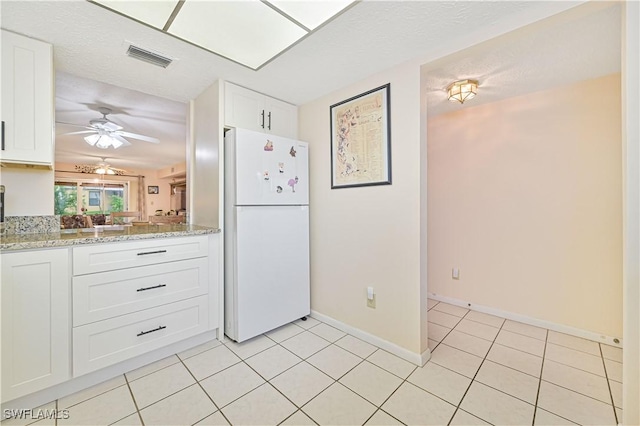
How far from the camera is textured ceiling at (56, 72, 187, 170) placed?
8.19ft

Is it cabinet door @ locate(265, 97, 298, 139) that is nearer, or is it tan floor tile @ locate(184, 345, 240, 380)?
tan floor tile @ locate(184, 345, 240, 380)

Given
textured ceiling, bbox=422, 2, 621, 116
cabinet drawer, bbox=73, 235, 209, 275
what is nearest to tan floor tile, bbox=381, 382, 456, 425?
cabinet drawer, bbox=73, 235, 209, 275

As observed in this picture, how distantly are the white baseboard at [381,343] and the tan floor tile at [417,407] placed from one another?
0.26 m

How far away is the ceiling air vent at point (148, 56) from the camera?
5.47 ft

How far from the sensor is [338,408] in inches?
54.1

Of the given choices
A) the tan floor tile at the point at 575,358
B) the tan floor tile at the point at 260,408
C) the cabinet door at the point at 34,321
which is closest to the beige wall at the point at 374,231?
the tan floor tile at the point at 260,408

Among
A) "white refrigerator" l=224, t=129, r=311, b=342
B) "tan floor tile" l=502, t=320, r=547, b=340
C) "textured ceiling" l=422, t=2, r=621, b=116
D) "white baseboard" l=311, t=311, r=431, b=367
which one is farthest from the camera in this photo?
"tan floor tile" l=502, t=320, r=547, b=340

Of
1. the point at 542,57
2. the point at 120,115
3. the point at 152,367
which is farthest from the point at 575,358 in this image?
the point at 120,115

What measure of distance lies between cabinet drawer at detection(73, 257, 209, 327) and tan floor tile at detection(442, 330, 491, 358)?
198cm

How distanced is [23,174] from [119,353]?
1366 mm

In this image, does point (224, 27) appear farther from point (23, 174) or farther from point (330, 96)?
point (23, 174)

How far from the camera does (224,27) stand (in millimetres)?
1465

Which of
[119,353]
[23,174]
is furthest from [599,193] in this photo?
[23,174]

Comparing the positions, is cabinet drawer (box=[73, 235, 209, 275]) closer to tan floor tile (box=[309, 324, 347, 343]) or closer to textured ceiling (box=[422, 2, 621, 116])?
tan floor tile (box=[309, 324, 347, 343])
